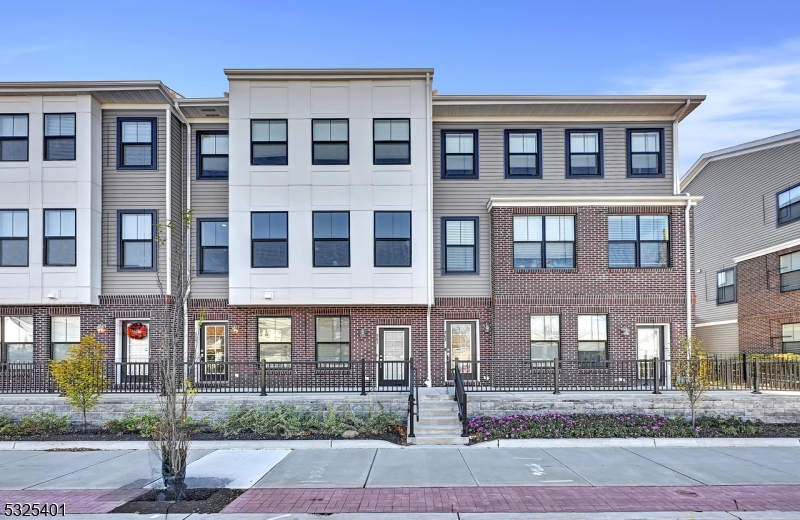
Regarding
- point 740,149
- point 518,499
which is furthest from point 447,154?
point 740,149

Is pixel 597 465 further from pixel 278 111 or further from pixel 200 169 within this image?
pixel 200 169

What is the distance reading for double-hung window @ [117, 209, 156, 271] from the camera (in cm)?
1888

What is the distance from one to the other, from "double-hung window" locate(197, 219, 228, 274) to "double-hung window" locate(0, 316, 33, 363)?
18.1 ft

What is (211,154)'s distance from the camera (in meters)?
19.6

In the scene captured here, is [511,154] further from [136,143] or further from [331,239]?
[136,143]

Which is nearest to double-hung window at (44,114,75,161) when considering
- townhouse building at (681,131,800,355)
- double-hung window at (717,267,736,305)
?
townhouse building at (681,131,800,355)

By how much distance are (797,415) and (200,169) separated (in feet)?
60.5

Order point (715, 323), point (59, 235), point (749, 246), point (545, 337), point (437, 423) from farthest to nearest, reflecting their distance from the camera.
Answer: point (715, 323) < point (749, 246) < point (545, 337) < point (59, 235) < point (437, 423)

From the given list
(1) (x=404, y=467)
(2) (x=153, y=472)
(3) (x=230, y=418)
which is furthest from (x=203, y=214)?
(1) (x=404, y=467)

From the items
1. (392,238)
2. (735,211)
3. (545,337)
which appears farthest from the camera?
(735,211)

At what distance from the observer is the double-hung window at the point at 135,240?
61.9 ft

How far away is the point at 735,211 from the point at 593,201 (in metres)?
12.9

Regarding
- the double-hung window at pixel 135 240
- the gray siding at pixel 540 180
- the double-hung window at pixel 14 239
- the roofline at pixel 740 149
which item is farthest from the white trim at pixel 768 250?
the double-hung window at pixel 14 239

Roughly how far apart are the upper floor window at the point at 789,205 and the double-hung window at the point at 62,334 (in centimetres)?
2594
